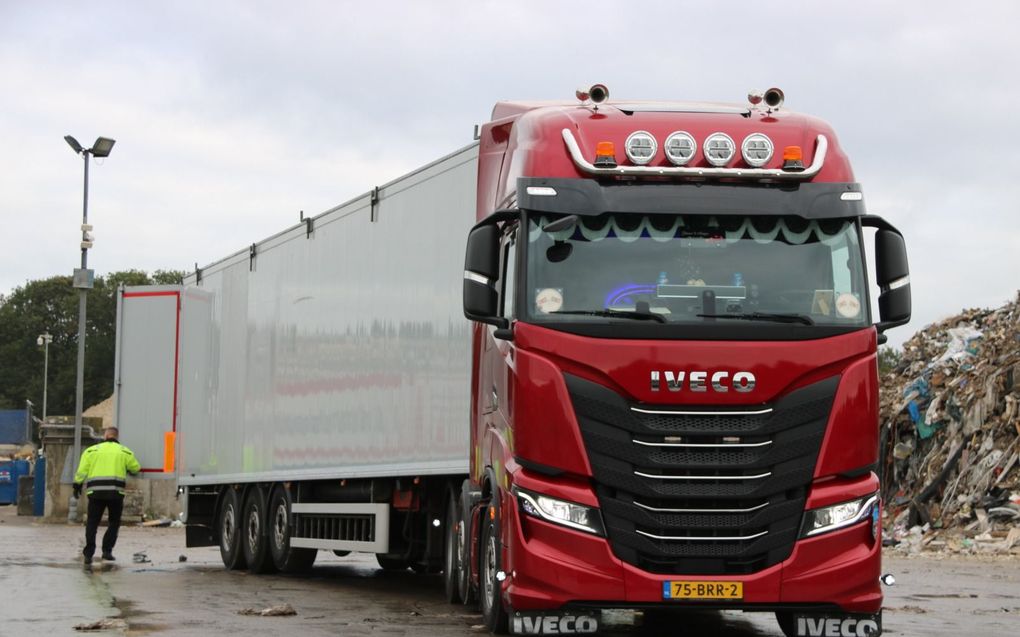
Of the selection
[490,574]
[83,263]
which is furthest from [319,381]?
[83,263]

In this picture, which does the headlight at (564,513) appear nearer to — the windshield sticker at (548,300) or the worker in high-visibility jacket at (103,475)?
the windshield sticker at (548,300)

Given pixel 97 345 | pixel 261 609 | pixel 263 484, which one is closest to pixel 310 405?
pixel 263 484

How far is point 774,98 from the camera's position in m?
11.2

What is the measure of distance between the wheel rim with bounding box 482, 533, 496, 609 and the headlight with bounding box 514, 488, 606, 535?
1.01m

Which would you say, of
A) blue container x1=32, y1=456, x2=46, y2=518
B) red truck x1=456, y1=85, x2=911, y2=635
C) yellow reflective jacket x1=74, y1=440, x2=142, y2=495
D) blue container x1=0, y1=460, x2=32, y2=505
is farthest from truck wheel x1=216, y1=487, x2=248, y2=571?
blue container x1=0, y1=460, x2=32, y2=505

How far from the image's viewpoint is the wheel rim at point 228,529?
2055 centimetres

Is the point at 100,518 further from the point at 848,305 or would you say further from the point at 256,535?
the point at 848,305

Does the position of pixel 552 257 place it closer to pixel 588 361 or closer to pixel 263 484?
pixel 588 361

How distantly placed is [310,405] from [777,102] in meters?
7.76

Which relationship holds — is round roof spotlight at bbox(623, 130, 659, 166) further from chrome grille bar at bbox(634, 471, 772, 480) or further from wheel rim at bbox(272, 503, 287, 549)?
wheel rim at bbox(272, 503, 287, 549)

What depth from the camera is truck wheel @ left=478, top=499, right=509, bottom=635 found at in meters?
10.5

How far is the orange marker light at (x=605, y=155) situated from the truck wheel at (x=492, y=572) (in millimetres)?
2198

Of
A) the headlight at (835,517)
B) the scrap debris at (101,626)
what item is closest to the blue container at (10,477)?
the scrap debris at (101,626)

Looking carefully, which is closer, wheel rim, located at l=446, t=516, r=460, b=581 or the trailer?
wheel rim, located at l=446, t=516, r=460, b=581
